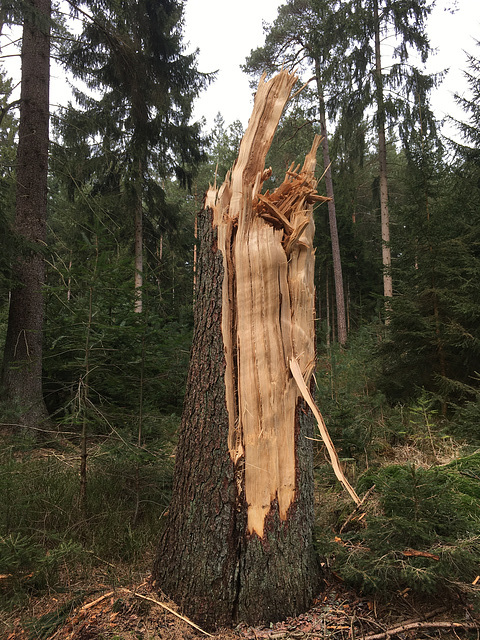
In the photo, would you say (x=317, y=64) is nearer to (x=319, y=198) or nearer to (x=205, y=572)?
(x=319, y=198)

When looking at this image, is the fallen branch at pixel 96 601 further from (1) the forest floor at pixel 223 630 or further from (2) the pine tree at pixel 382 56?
(2) the pine tree at pixel 382 56

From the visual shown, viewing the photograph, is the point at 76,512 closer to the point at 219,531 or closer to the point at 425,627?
the point at 219,531

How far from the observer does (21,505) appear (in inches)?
110

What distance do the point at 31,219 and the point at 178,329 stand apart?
3352mm

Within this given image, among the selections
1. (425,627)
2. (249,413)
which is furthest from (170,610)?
(425,627)

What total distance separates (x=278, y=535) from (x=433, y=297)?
500 cm

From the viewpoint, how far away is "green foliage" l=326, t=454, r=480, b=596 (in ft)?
6.31

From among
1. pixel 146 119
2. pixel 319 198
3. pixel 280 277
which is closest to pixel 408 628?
pixel 280 277

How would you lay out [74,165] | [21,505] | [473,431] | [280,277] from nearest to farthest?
[280,277]
[21,505]
[473,431]
[74,165]

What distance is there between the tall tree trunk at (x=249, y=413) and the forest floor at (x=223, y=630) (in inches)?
3.3

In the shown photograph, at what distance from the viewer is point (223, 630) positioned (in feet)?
6.63

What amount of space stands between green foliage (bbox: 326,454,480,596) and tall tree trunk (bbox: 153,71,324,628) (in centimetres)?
30

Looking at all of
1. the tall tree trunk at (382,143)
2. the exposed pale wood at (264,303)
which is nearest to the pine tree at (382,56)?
the tall tree trunk at (382,143)

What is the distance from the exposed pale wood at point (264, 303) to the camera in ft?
7.27
